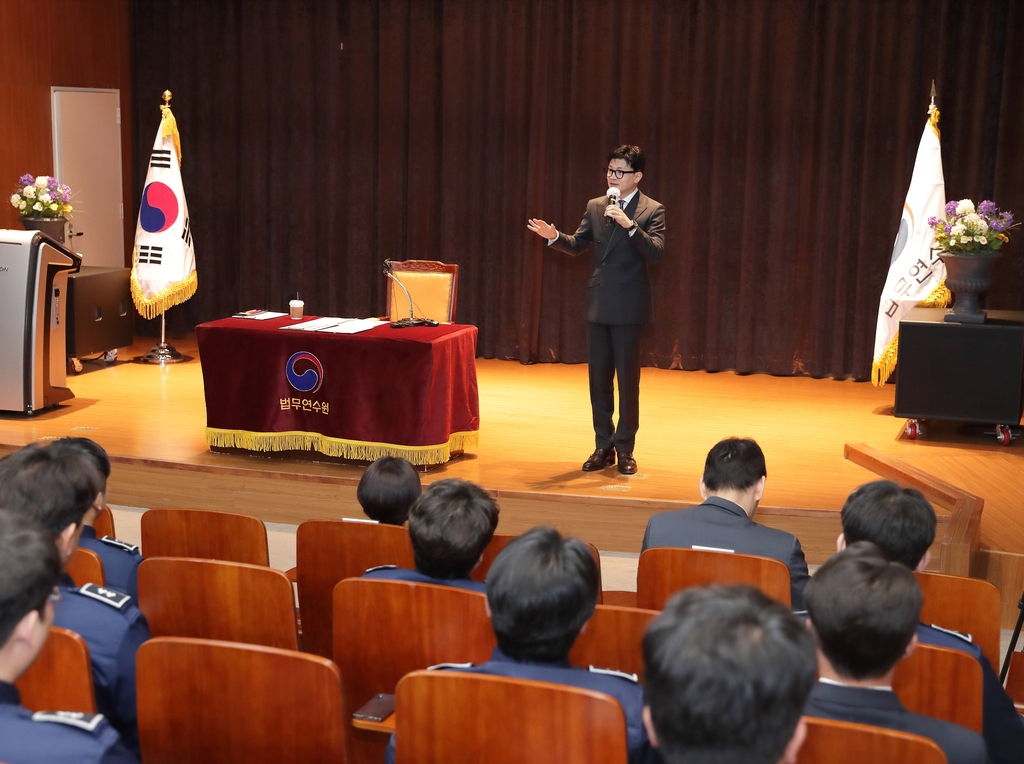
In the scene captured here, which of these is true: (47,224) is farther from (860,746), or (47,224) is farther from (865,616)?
(860,746)

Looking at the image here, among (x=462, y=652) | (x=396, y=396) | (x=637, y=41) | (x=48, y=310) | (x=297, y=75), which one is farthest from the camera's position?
(x=297, y=75)

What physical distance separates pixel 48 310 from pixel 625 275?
10.5 feet

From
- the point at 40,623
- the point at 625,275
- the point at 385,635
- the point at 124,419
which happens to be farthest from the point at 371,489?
the point at 124,419

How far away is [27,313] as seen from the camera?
20.0ft

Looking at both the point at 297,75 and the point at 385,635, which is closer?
the point at 385,635

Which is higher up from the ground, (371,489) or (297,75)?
(297,75)

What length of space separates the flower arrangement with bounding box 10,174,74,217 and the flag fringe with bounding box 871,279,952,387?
544cm

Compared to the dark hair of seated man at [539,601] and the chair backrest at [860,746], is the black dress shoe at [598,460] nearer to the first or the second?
the dark hair of seated man at [539,601]

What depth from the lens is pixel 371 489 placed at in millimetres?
3084

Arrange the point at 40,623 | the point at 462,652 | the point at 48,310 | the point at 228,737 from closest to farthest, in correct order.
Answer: the point at 40,623 → the point at 228,737 → the point at 462,652 → the point at 48,310

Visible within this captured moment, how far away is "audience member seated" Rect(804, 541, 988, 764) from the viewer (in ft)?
5.70

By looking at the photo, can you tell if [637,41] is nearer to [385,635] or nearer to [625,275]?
[625,275]

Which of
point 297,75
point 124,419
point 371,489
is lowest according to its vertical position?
point 124,419

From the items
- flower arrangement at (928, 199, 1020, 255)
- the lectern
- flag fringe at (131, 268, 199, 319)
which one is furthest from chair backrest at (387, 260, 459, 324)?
flag fringe at (131, 268, 199, 319)
